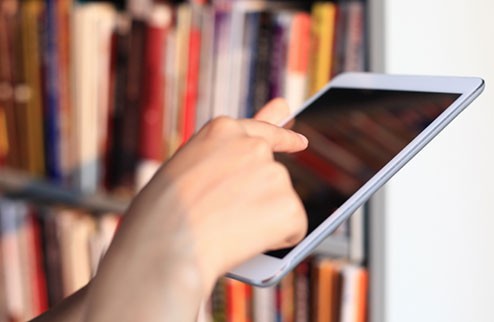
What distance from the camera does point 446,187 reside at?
31.4 inches

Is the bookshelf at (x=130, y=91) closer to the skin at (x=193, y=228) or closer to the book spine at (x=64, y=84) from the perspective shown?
the book spine at (x=64, y=84)

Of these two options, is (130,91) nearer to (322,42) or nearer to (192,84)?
(192,84)

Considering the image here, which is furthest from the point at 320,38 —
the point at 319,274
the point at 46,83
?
the point at 46,83

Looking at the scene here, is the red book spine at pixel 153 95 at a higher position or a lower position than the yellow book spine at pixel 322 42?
lower

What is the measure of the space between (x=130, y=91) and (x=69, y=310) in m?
0.72

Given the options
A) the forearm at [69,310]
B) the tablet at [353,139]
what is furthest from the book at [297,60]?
the forearm at [69,310]

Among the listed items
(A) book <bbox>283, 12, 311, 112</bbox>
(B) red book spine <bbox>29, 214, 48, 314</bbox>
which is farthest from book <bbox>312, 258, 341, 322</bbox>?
(B) red book spine <bbox>29, 214, 48, 314</bbox>

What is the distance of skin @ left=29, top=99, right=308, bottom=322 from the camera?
0.46 metres

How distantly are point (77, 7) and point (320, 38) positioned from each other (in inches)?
23.2

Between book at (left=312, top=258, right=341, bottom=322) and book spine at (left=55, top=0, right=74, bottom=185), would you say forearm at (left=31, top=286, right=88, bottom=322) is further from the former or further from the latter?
book spine at (left=55, top=0, right=74, bottom=185)

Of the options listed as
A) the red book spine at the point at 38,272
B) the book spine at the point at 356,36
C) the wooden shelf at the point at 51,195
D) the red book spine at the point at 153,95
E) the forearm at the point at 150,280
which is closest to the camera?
the forearm at the point at 150,280

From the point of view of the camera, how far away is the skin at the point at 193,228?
459 millimetres

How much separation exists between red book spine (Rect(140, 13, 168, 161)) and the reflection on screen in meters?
0.55

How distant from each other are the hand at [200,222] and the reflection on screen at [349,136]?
80 millimetres
